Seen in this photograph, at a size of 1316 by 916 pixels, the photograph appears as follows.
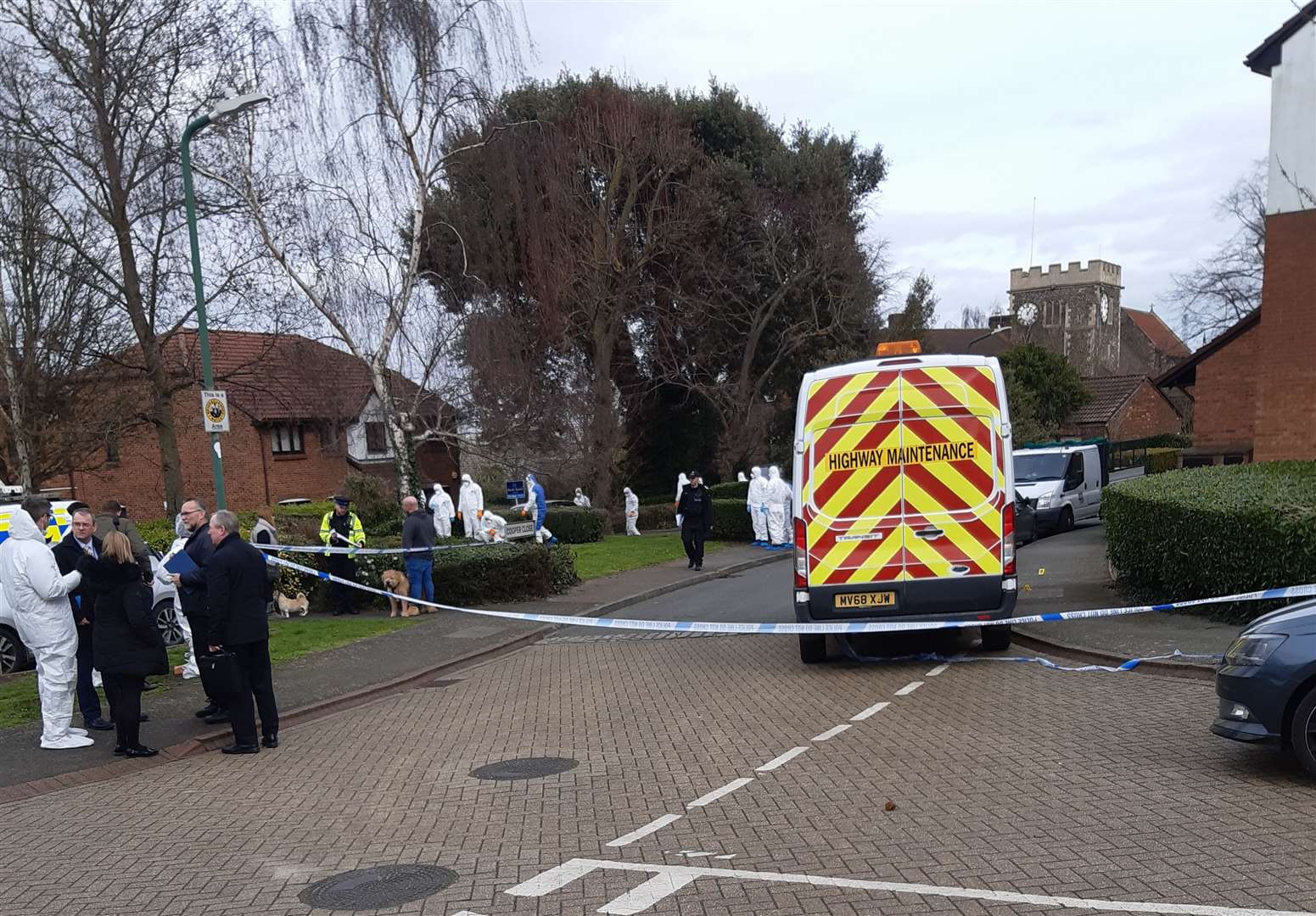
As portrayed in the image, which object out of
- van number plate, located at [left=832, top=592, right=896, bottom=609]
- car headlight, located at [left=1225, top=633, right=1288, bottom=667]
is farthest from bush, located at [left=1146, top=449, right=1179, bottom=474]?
car headlight, located at [left=1225, top=633, right=1288, bottom=667]

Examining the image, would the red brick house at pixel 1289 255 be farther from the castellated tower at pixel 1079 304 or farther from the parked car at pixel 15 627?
the castellated tower at pixel 1079 304

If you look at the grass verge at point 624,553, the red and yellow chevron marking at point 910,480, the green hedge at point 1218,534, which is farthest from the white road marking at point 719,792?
the grass verge at point 624,553

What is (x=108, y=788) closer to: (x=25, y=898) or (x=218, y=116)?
(x=25, y=898)

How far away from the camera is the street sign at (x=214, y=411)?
12.3 metres

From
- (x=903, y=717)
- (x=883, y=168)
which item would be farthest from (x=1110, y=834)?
(x=883, y=168)

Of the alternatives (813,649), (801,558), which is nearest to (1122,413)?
(813,649)

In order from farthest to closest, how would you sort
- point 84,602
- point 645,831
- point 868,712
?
point 84,602 < point 868,712 < point 645,831

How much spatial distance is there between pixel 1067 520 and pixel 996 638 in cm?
1612

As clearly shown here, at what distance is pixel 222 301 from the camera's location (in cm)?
1898

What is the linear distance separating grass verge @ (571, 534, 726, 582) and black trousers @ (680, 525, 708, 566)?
4.19 ft

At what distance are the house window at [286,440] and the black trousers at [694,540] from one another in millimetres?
21547

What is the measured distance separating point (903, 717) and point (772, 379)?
2822 cm

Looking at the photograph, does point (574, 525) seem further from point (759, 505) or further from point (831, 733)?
point (831, 733)

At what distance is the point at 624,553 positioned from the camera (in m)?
24.5
